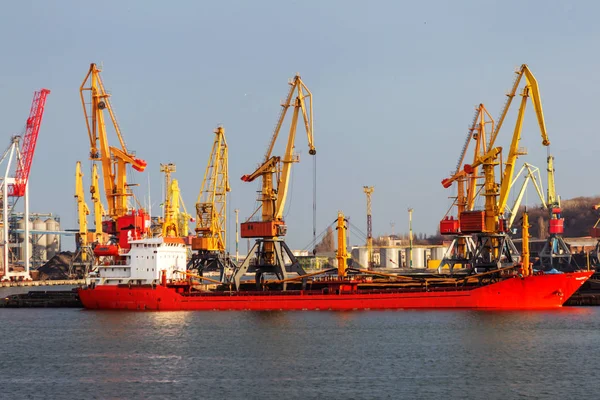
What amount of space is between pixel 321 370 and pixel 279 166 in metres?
35.0

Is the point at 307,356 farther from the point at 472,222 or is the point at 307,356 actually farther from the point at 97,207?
the point at 97,207

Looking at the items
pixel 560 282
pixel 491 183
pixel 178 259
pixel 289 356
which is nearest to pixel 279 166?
pixel 178 259

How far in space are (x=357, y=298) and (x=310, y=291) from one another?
13.0 feet

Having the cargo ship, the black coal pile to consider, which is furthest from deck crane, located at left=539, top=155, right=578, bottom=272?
the black coal pile

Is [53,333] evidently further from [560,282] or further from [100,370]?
[560,282]

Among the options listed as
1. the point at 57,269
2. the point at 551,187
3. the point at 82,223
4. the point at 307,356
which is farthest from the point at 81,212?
the point at 307,356

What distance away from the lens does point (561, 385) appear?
1566 inches

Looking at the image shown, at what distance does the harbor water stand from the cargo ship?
2.06 meters

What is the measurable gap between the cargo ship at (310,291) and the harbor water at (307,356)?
206cm

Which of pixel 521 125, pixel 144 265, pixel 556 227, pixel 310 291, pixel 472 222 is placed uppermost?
pixel 521 125

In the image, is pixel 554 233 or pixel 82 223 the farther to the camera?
pixel 82 223

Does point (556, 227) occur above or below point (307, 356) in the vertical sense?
above

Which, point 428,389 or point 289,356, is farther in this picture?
point 289,356

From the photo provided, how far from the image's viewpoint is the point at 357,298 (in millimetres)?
70562
